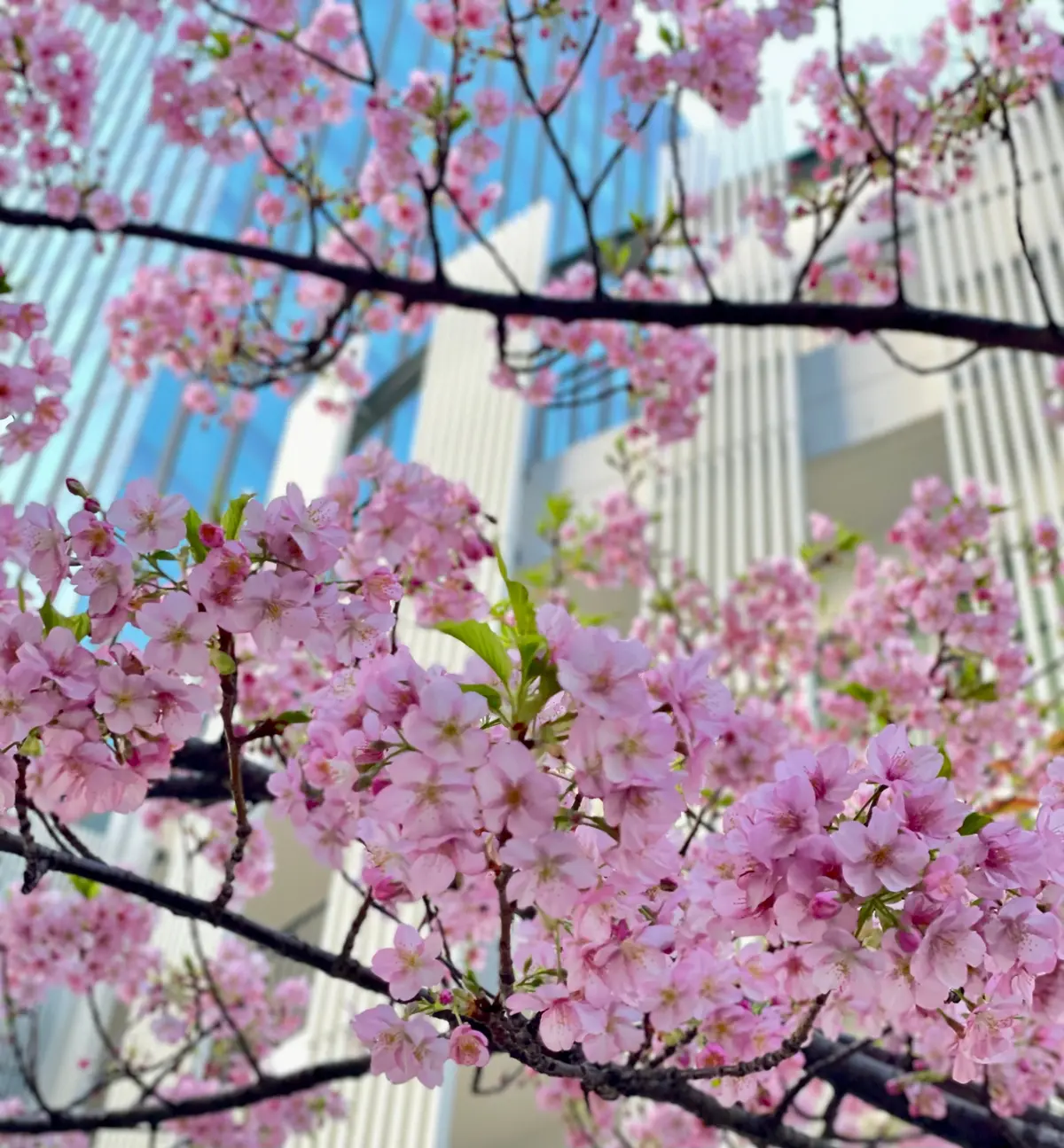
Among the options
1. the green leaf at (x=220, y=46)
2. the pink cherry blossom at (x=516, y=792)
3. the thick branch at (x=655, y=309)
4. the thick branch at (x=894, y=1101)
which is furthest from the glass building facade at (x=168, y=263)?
the pink cherry blossom at (x=516, y=792)

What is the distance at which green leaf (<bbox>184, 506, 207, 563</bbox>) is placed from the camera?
2.83 feet

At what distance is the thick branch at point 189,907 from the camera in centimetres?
94

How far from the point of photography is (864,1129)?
616cm

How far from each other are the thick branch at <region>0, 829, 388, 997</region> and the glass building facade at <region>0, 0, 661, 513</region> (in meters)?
4.55

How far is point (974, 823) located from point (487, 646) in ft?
1.30

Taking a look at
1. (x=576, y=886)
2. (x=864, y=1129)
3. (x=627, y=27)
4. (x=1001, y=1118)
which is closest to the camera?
(x=576, y=886)

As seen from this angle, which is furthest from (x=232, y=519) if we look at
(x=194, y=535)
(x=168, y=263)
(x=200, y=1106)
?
(x=168, y=263)

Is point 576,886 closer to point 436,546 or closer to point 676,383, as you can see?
point 436,546

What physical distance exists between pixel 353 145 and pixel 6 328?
11.7m

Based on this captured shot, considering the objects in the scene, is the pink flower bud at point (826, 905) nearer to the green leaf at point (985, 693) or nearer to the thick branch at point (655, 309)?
the thick branch at point (655, 309)

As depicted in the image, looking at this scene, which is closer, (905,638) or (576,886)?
(576,886)

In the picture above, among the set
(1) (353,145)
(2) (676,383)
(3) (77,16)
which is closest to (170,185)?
(1) (353,145)

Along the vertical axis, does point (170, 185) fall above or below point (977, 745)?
above

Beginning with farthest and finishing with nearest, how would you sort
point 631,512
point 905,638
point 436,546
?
point 631,512 < point 905,638 < point 436,546
